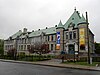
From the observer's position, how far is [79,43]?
4506 centimetres

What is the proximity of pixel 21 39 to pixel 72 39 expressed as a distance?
29366mm

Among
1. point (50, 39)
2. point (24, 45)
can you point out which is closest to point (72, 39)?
point (50, 39)

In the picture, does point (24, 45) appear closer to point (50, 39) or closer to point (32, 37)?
point (32, 37)

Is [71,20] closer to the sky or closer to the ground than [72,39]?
closer to the sky

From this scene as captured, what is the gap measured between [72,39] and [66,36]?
8.86 feet

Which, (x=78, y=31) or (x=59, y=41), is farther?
(x=59, y=41)

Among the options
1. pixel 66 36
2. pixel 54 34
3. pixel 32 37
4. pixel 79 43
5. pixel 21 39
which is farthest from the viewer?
pixel 21 39

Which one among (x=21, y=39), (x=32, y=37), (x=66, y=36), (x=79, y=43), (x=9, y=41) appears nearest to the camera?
(x=79, y=43)

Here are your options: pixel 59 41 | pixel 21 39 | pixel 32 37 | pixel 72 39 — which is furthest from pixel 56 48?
pixel 21 39

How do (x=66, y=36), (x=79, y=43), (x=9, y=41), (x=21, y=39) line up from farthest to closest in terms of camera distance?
(x=9, y=41) < (x=21, y=39) < (x=66, y=36) < (x=79, y=43)

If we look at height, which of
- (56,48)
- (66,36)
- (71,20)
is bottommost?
(56,48)

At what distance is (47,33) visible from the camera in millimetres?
57969

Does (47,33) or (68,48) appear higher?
(47,33)

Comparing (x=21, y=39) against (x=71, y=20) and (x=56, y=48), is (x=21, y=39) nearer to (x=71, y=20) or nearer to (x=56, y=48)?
(x=56, y=48)
